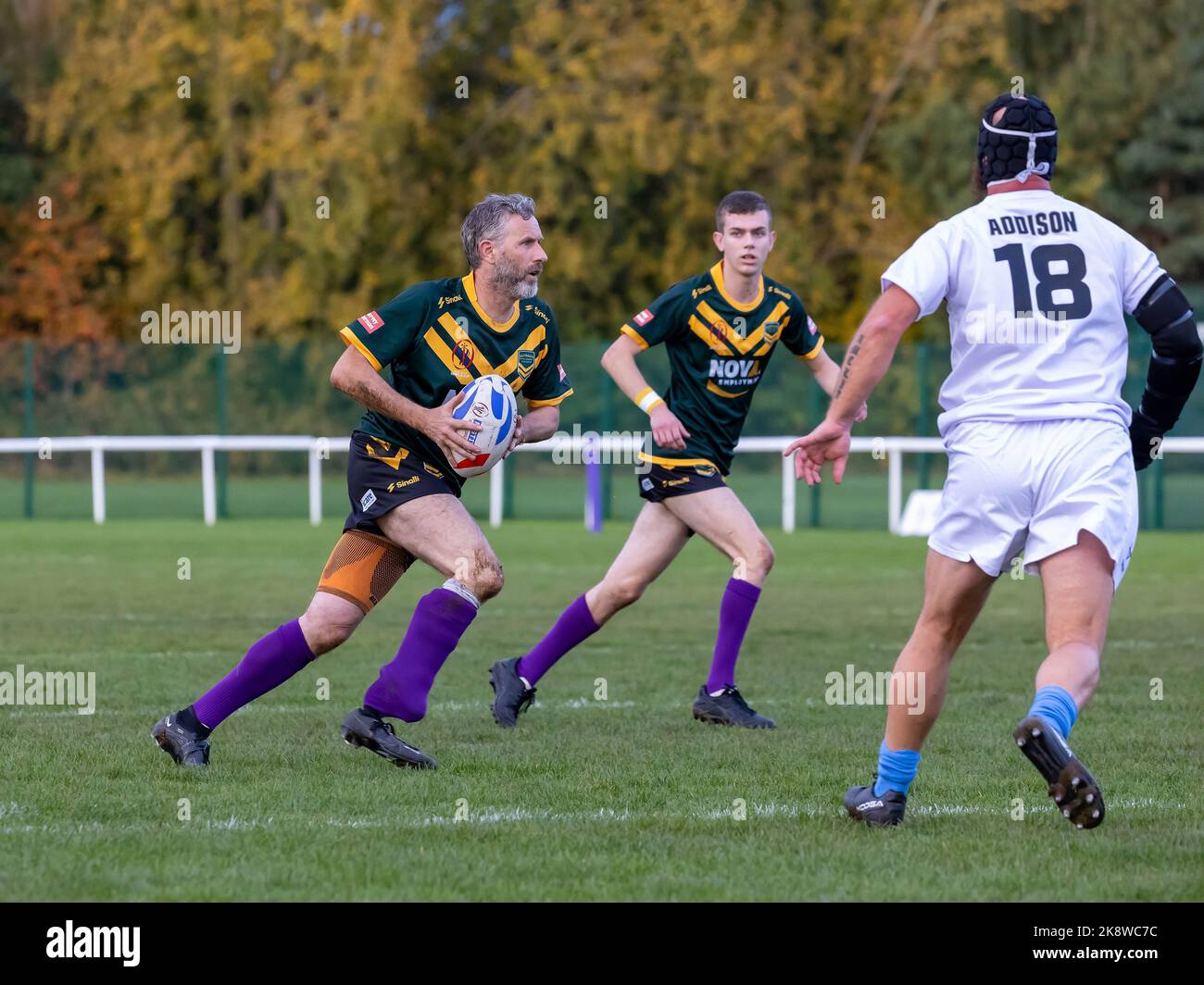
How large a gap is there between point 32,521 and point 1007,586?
47.3 ft

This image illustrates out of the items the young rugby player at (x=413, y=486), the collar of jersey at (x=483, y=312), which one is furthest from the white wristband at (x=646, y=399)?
the collar of jersey at (x=483, y=312)

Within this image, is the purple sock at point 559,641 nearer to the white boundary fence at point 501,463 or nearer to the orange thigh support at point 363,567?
the orange thigh support at point 363,567

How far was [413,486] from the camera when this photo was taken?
22.7 feet

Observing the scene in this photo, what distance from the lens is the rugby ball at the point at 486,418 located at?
6766 mm

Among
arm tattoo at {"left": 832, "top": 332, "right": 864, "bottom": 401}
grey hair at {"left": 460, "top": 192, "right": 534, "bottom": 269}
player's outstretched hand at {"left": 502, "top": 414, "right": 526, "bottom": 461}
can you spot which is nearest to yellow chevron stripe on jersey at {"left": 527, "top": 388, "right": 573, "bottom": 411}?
player's outstretched hand at {"left": 502, "top": 414, "right": 526, "bottom": 461}

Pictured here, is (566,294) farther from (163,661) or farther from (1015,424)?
(1015,424)

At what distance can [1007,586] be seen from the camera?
16.0m

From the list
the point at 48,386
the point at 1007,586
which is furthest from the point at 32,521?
the point at 1007,586

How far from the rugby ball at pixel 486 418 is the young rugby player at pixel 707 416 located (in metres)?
1.72

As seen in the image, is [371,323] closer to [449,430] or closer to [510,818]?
[449,430]

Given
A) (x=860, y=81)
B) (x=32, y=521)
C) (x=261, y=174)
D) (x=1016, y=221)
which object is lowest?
(x=32, y=521)

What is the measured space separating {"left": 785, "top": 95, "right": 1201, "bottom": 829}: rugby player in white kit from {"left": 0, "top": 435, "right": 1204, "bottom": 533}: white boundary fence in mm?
16933

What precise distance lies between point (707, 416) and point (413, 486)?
2.32 meters

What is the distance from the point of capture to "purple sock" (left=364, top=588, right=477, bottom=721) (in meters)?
6.67
